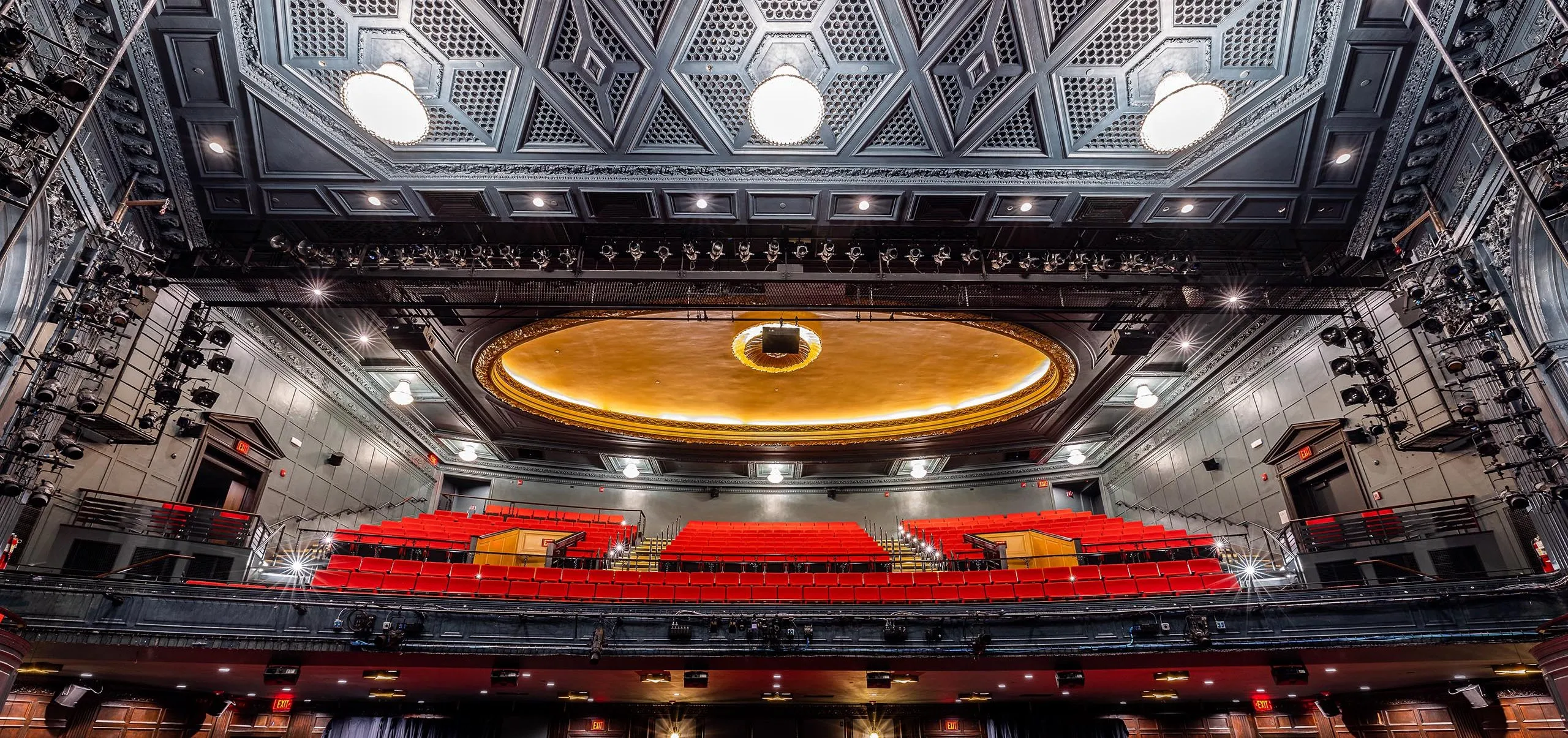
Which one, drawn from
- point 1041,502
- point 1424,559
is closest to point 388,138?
point 1424,559

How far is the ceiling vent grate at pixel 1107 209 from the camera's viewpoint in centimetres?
729

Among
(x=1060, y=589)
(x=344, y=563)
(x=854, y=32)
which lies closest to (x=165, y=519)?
(x=344, y=563)

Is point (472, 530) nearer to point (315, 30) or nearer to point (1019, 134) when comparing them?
point (315, 30)

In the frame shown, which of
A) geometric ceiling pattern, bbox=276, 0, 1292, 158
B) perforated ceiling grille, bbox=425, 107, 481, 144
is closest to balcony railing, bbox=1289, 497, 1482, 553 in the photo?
geometric ceiling pattern, bbox=276, 0, 1292, 158

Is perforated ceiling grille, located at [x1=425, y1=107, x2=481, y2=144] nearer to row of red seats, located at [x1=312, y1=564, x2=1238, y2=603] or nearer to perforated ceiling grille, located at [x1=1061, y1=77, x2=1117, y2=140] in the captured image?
row of red seats, located at [x1=312, y1=564, x2=1238, y2=603]

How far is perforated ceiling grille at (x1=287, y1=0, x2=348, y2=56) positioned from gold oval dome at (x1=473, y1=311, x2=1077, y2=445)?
386 cm

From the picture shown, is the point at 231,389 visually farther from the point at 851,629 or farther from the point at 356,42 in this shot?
the point at 851,629

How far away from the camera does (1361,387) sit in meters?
6.93

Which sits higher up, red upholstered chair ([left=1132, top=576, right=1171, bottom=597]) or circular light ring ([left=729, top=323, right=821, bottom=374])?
circular light ring ([left=729, top=323, right=821, bottom=374])

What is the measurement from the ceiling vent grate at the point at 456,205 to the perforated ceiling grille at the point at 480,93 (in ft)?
3.09

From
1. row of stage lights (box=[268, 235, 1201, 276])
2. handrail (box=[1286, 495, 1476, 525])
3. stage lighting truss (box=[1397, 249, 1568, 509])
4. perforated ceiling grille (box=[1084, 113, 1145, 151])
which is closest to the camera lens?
stage lighting truss (box=[1397, 249, 1568, 509])

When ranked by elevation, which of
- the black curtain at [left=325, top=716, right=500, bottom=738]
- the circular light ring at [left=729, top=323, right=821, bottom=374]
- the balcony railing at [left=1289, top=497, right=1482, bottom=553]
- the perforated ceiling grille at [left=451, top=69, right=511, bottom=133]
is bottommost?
the black curtain at [left=325, top=716, right=500, bottom=738]

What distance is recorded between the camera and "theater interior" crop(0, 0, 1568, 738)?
18.4ft

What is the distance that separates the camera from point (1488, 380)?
593 cm
